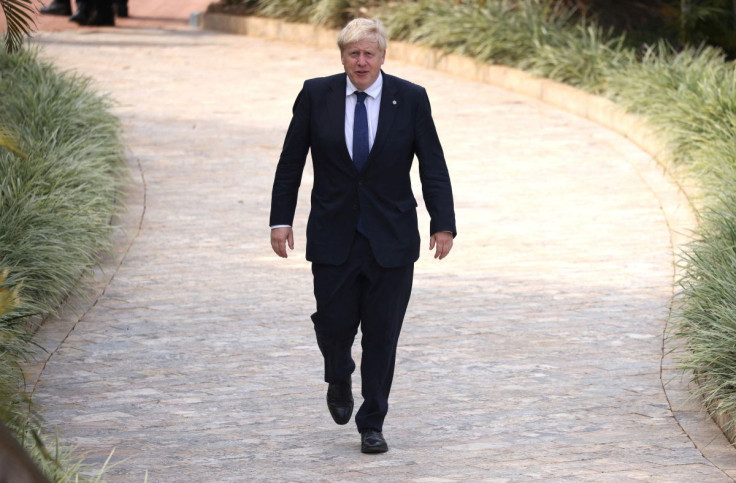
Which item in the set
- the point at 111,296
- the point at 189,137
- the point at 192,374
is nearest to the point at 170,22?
the point at 189,137

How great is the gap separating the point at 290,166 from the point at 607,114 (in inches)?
339

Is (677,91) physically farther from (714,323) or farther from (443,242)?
(443,242)

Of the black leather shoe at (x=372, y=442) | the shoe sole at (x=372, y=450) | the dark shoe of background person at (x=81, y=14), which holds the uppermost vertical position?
the black leather shoe at (x=372, y=442)

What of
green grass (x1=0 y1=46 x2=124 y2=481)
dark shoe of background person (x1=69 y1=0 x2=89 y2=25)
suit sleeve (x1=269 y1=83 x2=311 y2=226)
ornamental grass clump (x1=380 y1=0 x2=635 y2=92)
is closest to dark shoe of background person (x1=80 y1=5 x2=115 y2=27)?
dark shoe of background person (x1=69 y1=0 x2=89 y2=25)

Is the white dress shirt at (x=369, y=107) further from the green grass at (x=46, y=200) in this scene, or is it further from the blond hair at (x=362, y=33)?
the green grass at (x=46, y=200)

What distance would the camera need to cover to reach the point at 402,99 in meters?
5.80

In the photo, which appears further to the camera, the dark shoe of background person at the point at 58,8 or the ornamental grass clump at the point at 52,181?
the dark shoe of background person at the point at 58,8

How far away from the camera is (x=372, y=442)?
5953 millimetres

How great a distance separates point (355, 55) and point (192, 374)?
225cm

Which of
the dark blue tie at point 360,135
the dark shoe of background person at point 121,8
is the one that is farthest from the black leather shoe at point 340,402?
the dark shoe of background person at point 121,8

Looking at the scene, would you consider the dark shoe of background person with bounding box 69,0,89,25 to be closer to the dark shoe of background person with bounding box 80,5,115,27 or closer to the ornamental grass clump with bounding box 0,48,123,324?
the dark shoe of background person with bounding box 80,5,115,27

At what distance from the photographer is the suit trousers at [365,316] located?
582 centimetres

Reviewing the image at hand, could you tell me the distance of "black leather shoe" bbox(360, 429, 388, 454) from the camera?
19.5 feet

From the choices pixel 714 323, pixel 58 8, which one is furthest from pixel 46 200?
pixel 58 8
